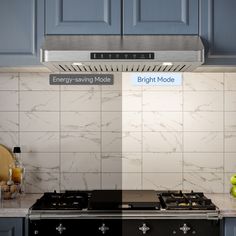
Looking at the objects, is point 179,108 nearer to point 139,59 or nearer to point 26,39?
point 139,59

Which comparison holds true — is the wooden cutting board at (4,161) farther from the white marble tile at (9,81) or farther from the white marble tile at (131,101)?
the white marble tile at (131,101)

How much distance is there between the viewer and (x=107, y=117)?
3.24 m

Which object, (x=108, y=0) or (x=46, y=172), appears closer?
(x=108, y=0)

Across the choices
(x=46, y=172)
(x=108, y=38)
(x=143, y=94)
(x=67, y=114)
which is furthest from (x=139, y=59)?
(x=46, y=172)

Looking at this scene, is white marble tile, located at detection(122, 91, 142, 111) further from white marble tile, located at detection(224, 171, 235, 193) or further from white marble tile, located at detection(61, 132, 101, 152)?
white marble tile, located at detection(224, 171, 235, 193)

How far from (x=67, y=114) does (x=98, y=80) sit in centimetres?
30

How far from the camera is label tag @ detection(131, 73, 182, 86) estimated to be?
10.6 ft

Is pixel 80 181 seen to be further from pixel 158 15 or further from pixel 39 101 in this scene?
pixel 158 15

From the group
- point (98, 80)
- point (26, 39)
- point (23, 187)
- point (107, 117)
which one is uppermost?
point (26, 39)

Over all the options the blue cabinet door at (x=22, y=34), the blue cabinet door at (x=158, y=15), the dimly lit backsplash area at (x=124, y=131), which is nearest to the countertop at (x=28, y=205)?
the dimly lit backsplash area at (x=124, y=131)

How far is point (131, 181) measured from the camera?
128 inches

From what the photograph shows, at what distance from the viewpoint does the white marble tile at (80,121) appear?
3.25m

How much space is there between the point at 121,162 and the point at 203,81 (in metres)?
0.74

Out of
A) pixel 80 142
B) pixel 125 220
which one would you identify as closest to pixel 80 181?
pixel 80 142
